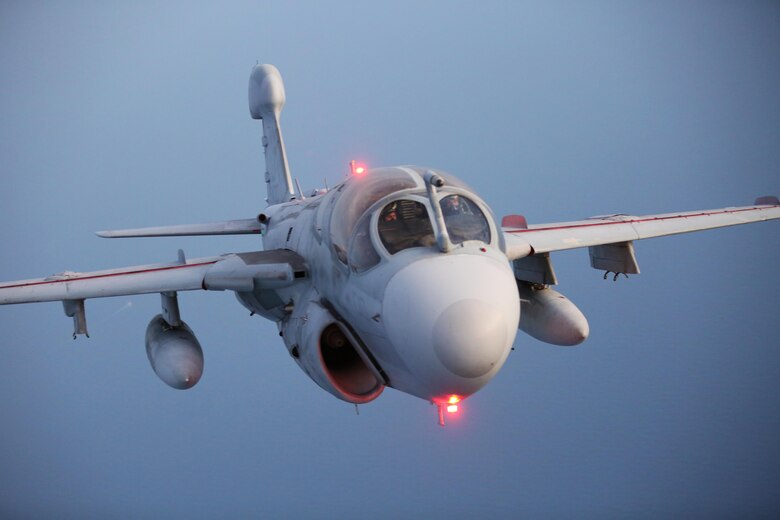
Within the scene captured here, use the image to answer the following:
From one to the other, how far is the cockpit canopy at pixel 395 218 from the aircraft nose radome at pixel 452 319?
1.68 ft

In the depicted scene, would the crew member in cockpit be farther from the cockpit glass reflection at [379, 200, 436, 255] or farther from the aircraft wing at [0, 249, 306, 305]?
the aircraft wing at [0, 249, 306, 305]

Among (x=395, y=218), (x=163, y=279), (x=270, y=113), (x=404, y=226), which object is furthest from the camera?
(x=270, y=113)

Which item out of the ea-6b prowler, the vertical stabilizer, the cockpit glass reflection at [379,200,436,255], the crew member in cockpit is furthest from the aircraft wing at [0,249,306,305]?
the vertical stabilizer

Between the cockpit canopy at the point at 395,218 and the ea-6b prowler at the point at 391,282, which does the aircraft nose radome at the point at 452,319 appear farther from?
the cockpit canopy at the point at 395,218

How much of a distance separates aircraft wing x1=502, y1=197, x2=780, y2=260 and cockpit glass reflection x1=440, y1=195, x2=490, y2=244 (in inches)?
93.2

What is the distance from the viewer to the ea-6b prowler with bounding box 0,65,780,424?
6.63 meters

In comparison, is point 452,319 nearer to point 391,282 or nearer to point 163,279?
point 391,282

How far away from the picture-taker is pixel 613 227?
1244 cm

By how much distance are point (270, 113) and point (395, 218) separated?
1064 cm

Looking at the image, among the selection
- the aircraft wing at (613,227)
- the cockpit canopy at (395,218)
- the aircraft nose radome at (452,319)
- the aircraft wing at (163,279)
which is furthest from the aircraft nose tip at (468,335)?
the aircraft wing at (613,227)

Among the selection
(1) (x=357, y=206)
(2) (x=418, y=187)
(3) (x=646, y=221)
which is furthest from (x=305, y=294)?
(3) (x=646, y=221)

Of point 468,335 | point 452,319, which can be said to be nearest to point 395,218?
point 452,319

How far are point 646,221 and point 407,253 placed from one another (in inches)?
283

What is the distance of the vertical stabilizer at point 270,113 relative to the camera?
54.8 ft
